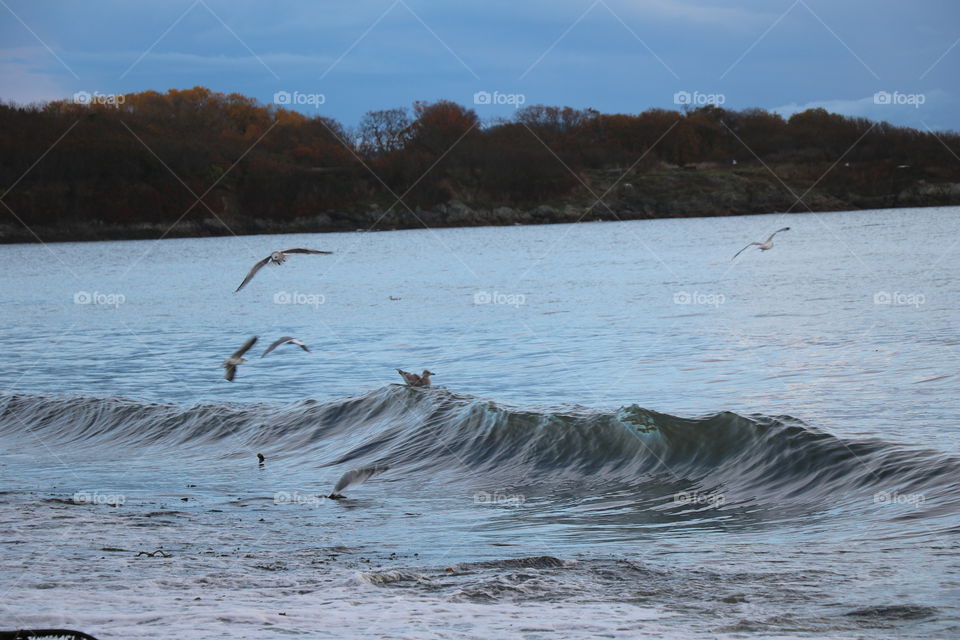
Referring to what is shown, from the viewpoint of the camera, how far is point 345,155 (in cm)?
15688

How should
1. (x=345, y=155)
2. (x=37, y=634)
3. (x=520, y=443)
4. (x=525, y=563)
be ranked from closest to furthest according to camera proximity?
(x=37, y=634)
(x=525, y=563)
(x=520, y=443)
(x=345, y=155)

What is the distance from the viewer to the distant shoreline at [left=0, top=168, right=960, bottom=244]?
141000 mm

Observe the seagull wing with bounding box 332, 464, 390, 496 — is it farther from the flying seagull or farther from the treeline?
the treeline

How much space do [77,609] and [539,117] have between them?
568 ft

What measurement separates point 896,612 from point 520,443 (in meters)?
7.40

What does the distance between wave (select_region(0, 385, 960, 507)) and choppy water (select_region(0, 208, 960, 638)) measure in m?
0.05

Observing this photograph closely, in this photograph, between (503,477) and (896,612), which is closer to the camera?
(896,612)

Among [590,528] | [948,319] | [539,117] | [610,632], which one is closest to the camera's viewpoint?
[610,632]

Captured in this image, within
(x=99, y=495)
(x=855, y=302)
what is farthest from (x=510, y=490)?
(x=855, y=302)

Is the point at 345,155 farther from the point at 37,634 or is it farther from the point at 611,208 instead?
the point at 37,634

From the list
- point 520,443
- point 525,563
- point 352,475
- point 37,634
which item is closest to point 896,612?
point 525,563

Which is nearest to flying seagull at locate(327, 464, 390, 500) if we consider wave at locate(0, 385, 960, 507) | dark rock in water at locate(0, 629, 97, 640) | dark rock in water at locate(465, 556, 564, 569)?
wave at locate(0, 385, 960, 507)

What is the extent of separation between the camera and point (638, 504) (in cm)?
996

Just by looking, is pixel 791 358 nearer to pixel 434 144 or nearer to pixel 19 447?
pixel 19 447
